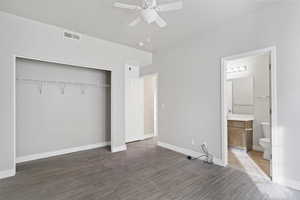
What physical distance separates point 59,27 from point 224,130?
4.11 m

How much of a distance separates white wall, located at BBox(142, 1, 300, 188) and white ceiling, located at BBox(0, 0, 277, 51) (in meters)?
0.29

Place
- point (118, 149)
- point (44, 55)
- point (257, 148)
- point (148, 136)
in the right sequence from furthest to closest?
point (148, 136), point (118, 149), point (257, 148), point (44, 55)

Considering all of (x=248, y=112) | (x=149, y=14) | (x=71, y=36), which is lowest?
(x=248, y=112)

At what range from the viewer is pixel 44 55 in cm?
325

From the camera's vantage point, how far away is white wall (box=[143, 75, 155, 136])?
5805 millimetres

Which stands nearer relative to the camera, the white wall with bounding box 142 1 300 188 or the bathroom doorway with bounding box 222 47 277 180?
the white wall with bounding box 142 1 300 188

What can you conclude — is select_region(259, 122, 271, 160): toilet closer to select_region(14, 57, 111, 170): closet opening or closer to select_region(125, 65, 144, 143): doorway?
select_region(125, 65, 144, 143): doorway

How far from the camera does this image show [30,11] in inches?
111

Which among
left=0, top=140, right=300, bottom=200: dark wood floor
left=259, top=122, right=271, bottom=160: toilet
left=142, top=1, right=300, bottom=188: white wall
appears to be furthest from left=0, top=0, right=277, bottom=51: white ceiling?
left=0, top=140, right=300, bottom=200: dark wood floor

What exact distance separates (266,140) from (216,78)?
5.76 ft

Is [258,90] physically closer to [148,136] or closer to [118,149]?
[148,136]

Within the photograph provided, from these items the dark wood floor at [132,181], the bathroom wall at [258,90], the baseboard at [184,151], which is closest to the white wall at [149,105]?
the baseboard at [184,151]

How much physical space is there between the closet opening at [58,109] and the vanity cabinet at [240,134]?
11.6ft

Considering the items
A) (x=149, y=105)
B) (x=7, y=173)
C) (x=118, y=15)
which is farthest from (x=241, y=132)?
(x=7, y=173)
